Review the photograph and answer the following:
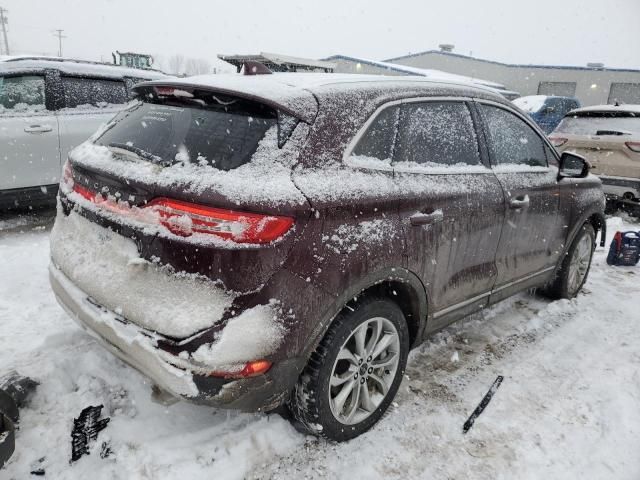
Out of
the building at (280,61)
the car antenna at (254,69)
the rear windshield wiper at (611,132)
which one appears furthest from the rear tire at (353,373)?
the building at (280,61)

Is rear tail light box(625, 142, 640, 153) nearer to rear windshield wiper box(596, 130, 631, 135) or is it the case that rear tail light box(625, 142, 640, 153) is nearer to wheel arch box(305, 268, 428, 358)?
rear windshield wiper box(596, 130, 631, 135)

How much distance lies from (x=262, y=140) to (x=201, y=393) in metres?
1.06

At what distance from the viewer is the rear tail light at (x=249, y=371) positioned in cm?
180

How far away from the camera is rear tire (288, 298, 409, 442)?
2.12 meters

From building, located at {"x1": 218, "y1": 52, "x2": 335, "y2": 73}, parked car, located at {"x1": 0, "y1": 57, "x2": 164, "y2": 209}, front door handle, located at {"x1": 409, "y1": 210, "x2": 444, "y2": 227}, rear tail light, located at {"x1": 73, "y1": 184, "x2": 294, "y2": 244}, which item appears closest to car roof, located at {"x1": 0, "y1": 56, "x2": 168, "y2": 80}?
parked car, located at {"x1": 0, "y1": 57, "x2": 164, "y2": 209}

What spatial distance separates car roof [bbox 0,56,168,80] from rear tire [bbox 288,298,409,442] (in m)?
4.88

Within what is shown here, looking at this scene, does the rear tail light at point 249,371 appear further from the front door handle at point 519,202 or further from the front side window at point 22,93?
the front side window at point 22,93

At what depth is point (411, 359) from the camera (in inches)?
127

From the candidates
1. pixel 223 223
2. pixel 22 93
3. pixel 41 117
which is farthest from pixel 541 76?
pixel 223 223

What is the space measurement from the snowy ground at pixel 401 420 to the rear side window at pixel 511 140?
4.61 feet

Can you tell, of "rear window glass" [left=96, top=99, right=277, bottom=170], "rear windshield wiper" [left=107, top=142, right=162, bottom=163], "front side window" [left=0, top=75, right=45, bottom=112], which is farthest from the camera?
"front side window" [left=0, top=75, right=45, bottom=112]

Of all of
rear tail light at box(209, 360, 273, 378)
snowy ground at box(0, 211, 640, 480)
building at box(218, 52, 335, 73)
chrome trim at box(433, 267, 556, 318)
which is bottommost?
snowy ground at box(0, 211, 640, 480)

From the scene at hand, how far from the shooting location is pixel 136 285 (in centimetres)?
191

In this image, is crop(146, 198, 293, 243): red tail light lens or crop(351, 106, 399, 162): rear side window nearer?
crop(146, 198, 293, 243): red tail light lens
